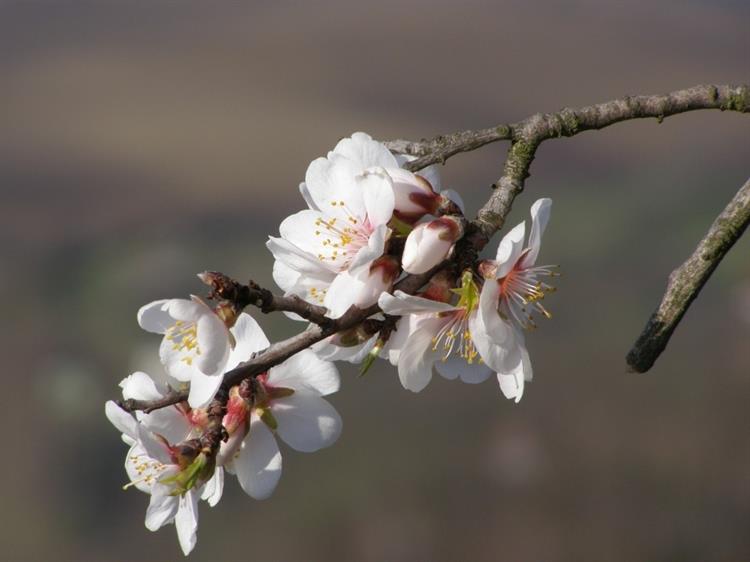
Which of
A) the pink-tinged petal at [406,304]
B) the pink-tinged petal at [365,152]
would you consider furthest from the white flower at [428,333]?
the pink-tinged petal at [365,152]

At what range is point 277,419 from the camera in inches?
27.9

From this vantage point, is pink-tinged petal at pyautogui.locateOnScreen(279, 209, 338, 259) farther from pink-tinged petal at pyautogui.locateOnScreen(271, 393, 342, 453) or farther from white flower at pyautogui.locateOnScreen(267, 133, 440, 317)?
pink-tinged petal at pyautogui.locateOnScreen(271, 393, 342, 453)

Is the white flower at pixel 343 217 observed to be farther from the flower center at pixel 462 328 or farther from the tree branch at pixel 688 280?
the tree branch at pixel 688 280

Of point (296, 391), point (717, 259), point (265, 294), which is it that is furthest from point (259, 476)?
point (717, 259)

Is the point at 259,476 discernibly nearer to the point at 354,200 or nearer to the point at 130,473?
the point at 130,473

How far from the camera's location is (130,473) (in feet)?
2.32

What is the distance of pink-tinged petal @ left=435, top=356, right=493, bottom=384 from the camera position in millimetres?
720

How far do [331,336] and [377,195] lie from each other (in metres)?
0.10

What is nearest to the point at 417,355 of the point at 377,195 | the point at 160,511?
the point at 377,195

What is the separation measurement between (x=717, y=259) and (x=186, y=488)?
0.49m

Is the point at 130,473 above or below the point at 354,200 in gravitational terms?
below

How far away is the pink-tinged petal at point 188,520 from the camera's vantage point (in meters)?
0.68

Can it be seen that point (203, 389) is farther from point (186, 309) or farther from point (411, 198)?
point (411, 198)

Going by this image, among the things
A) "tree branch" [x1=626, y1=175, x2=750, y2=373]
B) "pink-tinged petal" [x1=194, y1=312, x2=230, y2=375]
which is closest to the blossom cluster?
"pink-tinged petal" [x1=194, y1=312, x2=230, y2=375]
